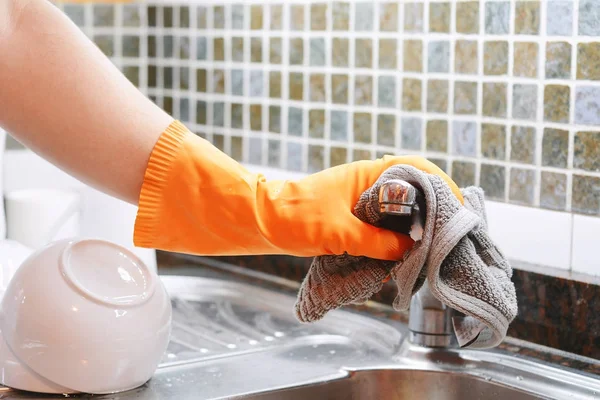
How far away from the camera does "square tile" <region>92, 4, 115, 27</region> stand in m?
1.51

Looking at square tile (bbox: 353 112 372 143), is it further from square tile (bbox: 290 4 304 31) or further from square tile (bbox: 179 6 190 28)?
square tile (bbox: 179 6 190 28)

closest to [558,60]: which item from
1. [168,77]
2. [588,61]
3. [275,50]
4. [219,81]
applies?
[588,61]

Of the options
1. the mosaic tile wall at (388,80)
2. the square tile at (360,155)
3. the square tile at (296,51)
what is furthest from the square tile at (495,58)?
the square tile at (296,51)

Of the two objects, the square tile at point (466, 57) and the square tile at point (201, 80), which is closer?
the square tile at point (466, 57)

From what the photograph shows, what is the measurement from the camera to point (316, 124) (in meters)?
1.28

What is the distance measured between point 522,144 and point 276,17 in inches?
17.6

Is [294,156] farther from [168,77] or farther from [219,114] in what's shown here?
[168,77]

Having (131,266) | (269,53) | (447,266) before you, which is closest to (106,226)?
(269,53)

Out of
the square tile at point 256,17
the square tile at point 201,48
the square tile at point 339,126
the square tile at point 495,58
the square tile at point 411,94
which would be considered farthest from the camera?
the square tile at point 201,48

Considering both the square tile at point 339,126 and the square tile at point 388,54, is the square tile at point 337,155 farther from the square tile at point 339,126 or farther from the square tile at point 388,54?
the square tile at point 388,54

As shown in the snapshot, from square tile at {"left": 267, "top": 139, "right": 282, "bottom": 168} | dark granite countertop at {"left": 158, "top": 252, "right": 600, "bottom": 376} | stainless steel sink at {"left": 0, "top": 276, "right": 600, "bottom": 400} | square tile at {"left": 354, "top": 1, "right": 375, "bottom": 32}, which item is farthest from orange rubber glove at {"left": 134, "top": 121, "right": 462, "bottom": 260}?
square tile at {"left": 267, "top": 139, "right": 282, "bottom": 168}

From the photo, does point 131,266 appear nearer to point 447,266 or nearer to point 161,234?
point 161,234

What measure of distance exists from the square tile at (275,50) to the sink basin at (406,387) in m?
0.55

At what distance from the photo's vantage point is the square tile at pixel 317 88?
1.27 metres
